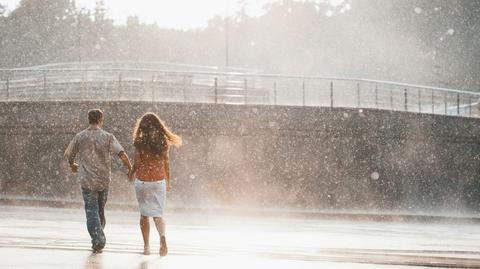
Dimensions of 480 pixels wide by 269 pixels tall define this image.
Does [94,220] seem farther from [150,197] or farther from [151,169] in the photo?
[151,169]

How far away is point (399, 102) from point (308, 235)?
16190 mm

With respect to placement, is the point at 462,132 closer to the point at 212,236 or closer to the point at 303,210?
the point at 303,210

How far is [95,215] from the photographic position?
1035 cm

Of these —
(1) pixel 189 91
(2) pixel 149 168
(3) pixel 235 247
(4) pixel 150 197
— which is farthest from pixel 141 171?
(1) pixel 189 91

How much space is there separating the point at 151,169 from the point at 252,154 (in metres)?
15.7

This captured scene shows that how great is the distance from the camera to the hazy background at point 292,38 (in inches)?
1898

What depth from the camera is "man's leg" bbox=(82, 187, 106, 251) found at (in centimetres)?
1016

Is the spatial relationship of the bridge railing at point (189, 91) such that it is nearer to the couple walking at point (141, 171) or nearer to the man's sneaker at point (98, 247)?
the couple walking at point (141, 171)

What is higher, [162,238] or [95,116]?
[95,116]

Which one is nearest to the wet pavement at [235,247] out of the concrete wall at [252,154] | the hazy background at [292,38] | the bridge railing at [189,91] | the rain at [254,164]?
the rain at [254,164]

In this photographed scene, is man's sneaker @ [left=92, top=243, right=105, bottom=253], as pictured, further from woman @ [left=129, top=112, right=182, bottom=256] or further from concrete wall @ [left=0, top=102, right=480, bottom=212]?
concrete wall @ [left=0, top=102, right=480, bottom=212]

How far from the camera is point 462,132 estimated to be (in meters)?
28.0

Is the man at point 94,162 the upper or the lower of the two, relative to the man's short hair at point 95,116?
lower

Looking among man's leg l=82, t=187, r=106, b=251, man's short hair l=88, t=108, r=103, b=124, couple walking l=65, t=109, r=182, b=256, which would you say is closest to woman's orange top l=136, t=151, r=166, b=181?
couple walking l=65, t=109, r=182, b=256
